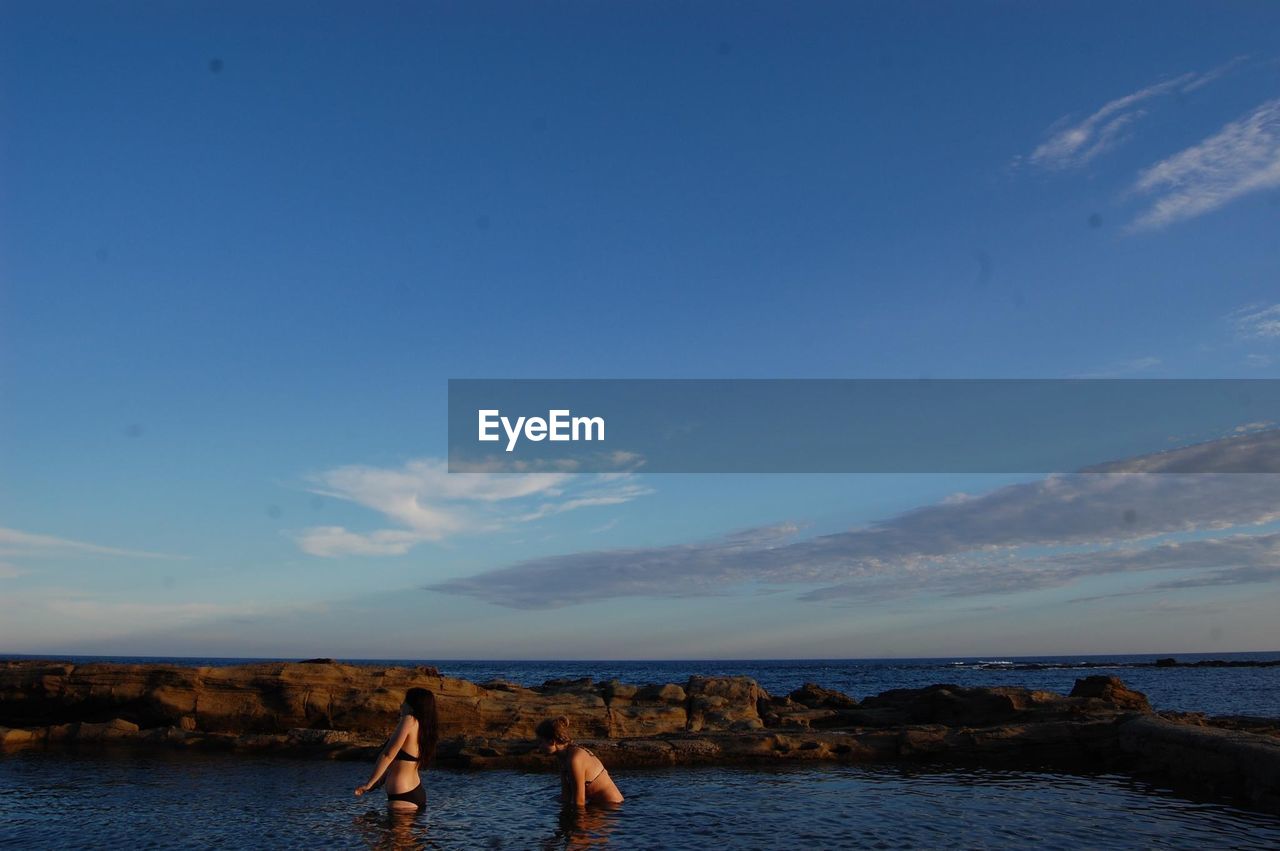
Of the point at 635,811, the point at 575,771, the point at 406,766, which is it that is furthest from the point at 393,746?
the point at 635,811

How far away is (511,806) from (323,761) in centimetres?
1046

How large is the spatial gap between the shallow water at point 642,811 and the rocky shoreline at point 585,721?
202 centimetres

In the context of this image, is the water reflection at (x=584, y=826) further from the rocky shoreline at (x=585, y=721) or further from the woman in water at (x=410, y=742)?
the rocky shoreline at (x=585, y=721)

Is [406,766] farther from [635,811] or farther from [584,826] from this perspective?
[635,811]

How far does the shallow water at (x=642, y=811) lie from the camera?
16656 millimetres

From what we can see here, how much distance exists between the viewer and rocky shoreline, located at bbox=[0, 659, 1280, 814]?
2667 centimetres

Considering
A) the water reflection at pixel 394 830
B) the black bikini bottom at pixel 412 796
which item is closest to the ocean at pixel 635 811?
the water reflection at pixel 394 830

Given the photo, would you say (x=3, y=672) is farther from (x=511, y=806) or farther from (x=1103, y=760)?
(x=1103, y=760)

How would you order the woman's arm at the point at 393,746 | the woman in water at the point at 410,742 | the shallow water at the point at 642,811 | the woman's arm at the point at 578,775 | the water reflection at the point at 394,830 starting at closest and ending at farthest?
the woman's arm at the point at 393,746 → the woman in water at the point at 410,742 → the water reflection at the point at 394,830 → the shallow water at the point at 642,811 → the woman's arm at the point at 578,775

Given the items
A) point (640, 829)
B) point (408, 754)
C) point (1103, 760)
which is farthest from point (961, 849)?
point (1103, 760)

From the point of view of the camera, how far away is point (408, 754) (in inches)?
637

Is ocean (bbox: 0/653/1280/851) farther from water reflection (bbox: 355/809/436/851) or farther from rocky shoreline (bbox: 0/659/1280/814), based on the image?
rocky shoreline (bbox: 0/659/1280/814)

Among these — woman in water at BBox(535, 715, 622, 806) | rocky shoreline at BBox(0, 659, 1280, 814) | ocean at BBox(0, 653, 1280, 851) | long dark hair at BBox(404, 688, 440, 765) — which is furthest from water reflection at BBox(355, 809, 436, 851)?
rocky shoreline at BBox(0, 659, 1280, 814)

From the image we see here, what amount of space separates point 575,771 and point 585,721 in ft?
47.6
